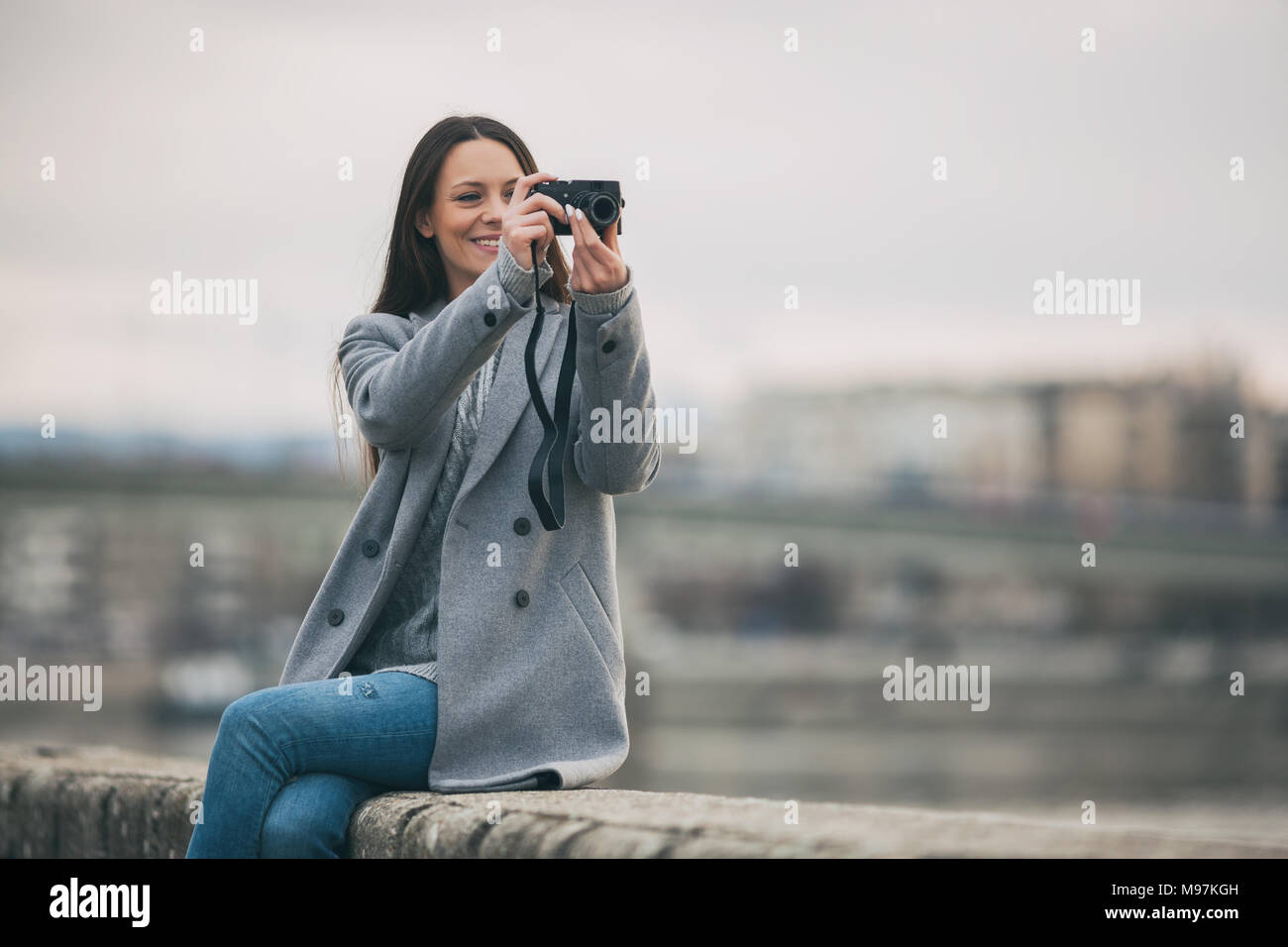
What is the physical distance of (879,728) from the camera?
33.8m

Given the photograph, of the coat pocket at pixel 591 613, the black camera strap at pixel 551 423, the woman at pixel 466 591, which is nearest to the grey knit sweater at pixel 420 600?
the woman at pixel 466 591

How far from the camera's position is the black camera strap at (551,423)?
2.62 m

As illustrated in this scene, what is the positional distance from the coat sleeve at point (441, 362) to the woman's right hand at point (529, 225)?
26mm

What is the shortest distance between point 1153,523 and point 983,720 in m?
9.66

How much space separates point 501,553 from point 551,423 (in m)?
0.25

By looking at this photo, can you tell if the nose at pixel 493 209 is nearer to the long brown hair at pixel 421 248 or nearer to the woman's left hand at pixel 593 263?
the long brown hair at pixel 421 248

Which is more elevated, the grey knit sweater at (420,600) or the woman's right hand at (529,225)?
the woman's right hand at (529,225)

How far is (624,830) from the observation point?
207 centimetres

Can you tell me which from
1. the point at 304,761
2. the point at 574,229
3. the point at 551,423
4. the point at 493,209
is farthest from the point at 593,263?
the point at 304,761

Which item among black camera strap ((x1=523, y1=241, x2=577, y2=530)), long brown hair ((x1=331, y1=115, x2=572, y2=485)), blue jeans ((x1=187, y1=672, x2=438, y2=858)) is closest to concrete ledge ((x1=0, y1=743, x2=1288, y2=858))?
blue jeans ((x1=187, y1=672, x2=438, y2=858))
